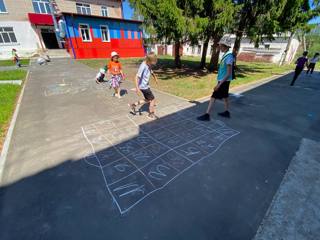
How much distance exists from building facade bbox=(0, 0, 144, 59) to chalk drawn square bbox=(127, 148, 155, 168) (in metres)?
21.4

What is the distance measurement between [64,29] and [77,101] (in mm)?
17888

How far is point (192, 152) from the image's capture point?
3.33m

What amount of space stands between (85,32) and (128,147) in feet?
72.4

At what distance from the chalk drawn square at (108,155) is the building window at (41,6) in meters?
28.3

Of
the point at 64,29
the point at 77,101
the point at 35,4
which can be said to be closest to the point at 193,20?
the point at 77,101

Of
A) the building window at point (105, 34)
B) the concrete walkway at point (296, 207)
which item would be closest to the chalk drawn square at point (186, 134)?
the concrete walkway at point (296, 207)

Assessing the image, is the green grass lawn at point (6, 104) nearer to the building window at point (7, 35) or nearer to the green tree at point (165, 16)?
the green tree at point (165, 16)

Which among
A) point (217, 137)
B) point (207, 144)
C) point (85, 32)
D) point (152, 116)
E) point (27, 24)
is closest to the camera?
point (207, 144)

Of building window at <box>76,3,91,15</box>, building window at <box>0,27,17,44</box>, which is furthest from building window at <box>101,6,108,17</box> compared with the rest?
building window at <box>0,27,17,44</box>

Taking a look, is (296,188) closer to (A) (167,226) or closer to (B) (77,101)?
(A) (167,226)

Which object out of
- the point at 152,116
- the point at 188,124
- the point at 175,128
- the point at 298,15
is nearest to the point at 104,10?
the point at 298,15

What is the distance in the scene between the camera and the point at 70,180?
268 cm

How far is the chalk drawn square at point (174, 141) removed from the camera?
3539mm

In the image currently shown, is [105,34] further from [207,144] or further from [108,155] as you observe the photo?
[207,144]
